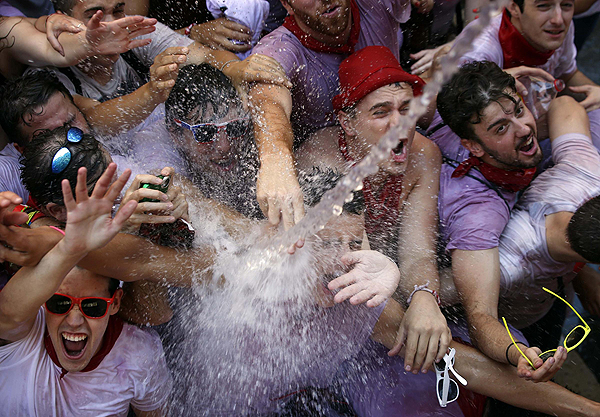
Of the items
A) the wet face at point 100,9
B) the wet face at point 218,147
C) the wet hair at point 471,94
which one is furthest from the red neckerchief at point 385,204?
the wet face at point 100,9

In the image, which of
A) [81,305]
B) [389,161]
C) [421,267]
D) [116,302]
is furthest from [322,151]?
[81,305]

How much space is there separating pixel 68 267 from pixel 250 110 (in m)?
1.31

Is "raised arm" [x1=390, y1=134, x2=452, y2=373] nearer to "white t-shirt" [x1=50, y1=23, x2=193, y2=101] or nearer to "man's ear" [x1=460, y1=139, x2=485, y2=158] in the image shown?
"man's ear" [x1=460, y1=139, x2=485, y2=158]

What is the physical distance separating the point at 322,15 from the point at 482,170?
3.94 feet

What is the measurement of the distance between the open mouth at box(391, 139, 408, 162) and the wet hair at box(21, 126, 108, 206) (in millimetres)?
1445

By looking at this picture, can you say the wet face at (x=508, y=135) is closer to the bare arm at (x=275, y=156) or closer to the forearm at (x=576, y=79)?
the bare arm at (x=275, y=156)

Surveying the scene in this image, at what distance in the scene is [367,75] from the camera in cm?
271

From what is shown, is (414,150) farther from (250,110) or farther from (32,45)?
(32,45)

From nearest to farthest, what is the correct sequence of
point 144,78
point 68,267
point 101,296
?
point 68,267 → point 101,296 → point 144,78

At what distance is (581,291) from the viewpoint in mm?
2979

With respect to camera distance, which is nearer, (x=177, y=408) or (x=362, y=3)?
(x=177, y=408)

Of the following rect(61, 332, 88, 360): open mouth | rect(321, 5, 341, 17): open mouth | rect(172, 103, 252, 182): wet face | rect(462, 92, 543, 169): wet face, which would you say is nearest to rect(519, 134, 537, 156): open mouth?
rect(462, 92, 543, 169): wet face

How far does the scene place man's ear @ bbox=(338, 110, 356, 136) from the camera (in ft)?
9.32

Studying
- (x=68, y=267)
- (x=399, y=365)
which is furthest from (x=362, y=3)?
(x=68, y=267)
